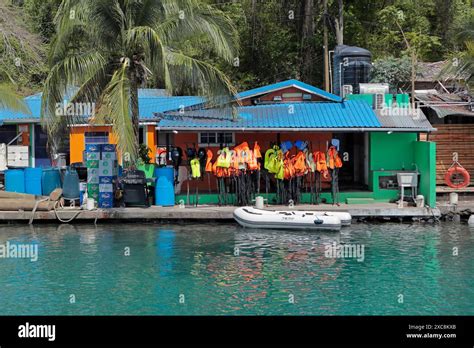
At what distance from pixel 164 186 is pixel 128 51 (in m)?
4.26

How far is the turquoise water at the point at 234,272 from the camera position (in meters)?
13.8

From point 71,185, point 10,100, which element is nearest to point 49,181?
point 71,185

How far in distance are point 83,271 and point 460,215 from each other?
12170 millimetres

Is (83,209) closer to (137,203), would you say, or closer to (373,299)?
(137,203)

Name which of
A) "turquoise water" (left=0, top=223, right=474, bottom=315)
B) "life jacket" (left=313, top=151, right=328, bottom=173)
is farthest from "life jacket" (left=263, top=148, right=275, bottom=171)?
"turquoise water" (left=0, top=223, right=474, bottom=315)

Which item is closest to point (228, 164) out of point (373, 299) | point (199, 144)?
point (199, 144)

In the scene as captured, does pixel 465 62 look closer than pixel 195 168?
No

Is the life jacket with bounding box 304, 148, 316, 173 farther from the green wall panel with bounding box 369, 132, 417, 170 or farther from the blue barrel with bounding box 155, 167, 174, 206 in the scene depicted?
the blue barrel with bounding box 155, 167, 174, 206

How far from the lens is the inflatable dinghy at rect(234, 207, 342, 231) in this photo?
21281 millimetres

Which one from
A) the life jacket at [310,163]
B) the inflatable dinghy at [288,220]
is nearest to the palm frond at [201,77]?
the life jacket at [310,163]

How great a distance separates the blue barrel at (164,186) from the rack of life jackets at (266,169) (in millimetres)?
715

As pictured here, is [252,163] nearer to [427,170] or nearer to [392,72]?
[427,170]

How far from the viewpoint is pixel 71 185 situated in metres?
23.7

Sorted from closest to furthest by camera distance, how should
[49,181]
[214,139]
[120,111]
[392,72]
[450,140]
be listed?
1. [120,111]
2. [49,181]
3. [214,139]
4. [450,140]
5. [392,72]
